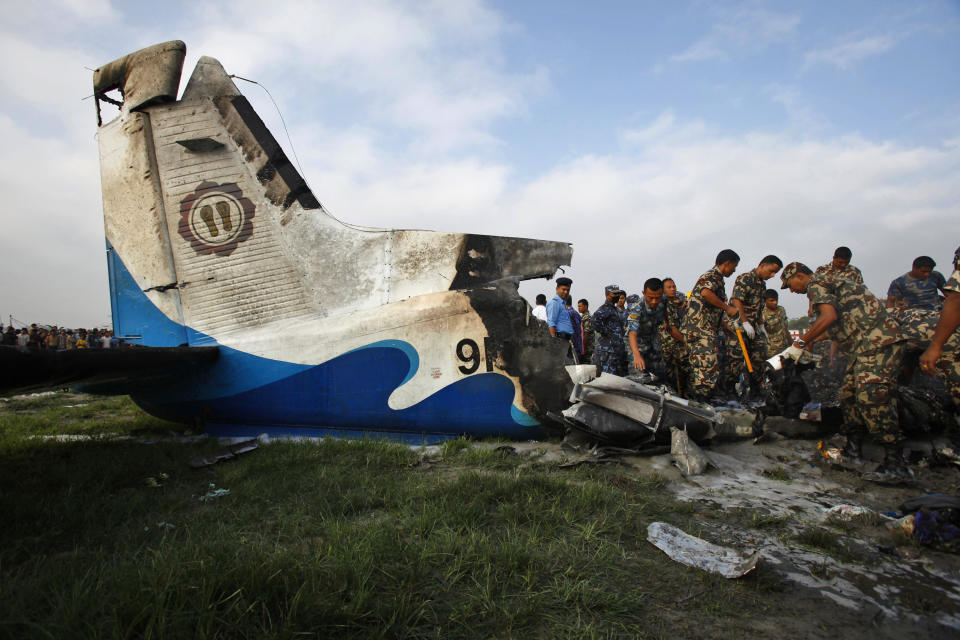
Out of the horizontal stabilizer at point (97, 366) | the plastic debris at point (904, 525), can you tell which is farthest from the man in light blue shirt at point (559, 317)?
the plastic debris at point (904, 525)

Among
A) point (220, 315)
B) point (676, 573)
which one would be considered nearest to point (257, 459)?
point (220, 315)

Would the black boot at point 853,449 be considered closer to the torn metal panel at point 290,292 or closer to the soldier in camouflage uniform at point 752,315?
the soldier in camouflage uniform at point 752,315

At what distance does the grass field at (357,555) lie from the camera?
1578 mm

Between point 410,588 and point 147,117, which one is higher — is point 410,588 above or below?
below

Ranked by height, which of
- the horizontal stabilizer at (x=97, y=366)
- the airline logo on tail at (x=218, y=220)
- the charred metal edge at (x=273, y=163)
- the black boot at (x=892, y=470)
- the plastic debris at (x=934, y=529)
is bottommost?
the black boot at (x=892, y=470)

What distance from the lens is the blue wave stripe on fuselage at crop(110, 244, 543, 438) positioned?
14.8 feet

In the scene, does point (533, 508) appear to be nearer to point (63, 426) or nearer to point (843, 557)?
point (843, 557)

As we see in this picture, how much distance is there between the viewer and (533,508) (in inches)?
106

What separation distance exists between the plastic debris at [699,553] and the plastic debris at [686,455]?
1239 millimetres

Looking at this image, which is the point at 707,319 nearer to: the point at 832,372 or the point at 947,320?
the point at 947,320

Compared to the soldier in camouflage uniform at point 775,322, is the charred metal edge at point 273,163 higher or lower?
higher

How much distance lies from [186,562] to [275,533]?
2.48 feet

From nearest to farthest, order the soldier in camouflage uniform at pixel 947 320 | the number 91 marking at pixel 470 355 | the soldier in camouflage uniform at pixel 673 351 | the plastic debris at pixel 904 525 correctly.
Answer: the plastic debris at pixel 904 525
the soldier in camouflage uniform at pixel 947 320
the number 91 marking at pixel 470 355
the soldier in camouflage uniform at pixel 673 351

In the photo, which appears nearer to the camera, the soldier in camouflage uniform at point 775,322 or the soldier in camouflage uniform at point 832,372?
the soldier in camouflage uniform at point 832,372
